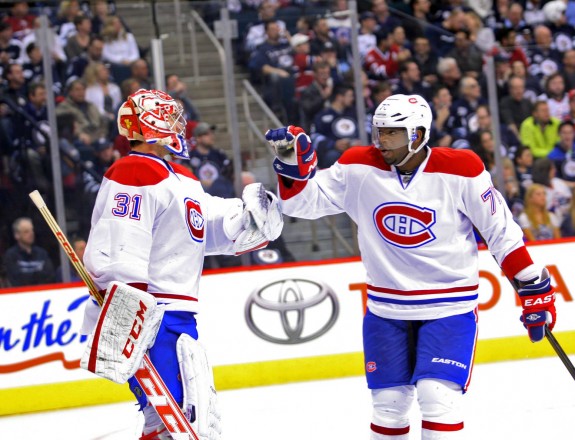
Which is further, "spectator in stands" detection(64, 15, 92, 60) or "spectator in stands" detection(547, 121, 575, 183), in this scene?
"spectator in stands" detection(547, 121, 575, 183)

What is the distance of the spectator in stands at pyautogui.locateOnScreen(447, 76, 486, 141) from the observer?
7438 millimetres

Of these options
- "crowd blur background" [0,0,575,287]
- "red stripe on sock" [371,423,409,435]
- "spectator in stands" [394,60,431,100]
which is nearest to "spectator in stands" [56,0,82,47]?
"crowd blur background" [0,0,575,287]

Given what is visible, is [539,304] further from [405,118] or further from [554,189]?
[554,189]

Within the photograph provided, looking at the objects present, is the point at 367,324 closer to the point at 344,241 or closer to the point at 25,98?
the point at 344,241

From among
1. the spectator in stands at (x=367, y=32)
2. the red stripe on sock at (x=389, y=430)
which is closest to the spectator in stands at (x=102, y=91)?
the spectator in stands at (x=367, y=32)

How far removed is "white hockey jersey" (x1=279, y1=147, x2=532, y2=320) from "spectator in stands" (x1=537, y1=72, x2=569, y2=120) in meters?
4.21

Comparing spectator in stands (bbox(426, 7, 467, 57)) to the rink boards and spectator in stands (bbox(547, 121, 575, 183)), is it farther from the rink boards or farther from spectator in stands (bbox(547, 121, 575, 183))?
the rink boards

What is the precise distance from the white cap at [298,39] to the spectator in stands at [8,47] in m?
1.93

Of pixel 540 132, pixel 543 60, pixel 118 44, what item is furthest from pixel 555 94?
pixel 118 44

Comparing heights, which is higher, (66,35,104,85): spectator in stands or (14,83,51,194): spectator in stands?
(66,35,104,85): spectator in stands

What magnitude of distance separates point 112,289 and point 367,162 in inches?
45.5

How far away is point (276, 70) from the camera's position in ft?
24.1

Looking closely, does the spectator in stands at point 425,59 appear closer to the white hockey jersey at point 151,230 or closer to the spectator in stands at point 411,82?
the spectator in stands at point 411,82

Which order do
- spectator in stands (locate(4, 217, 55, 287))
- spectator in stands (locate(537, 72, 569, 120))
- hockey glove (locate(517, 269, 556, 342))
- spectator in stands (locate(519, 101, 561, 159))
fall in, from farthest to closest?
1. spectator in stands (locate(537, 72, 569, 120))
2. spectator in stands (locate(519, 101, 561, 159))
3. spectator in stands (locate(4, 217, 55, 287))
4. hockey glove (locate(517, 269, 556, 342))
